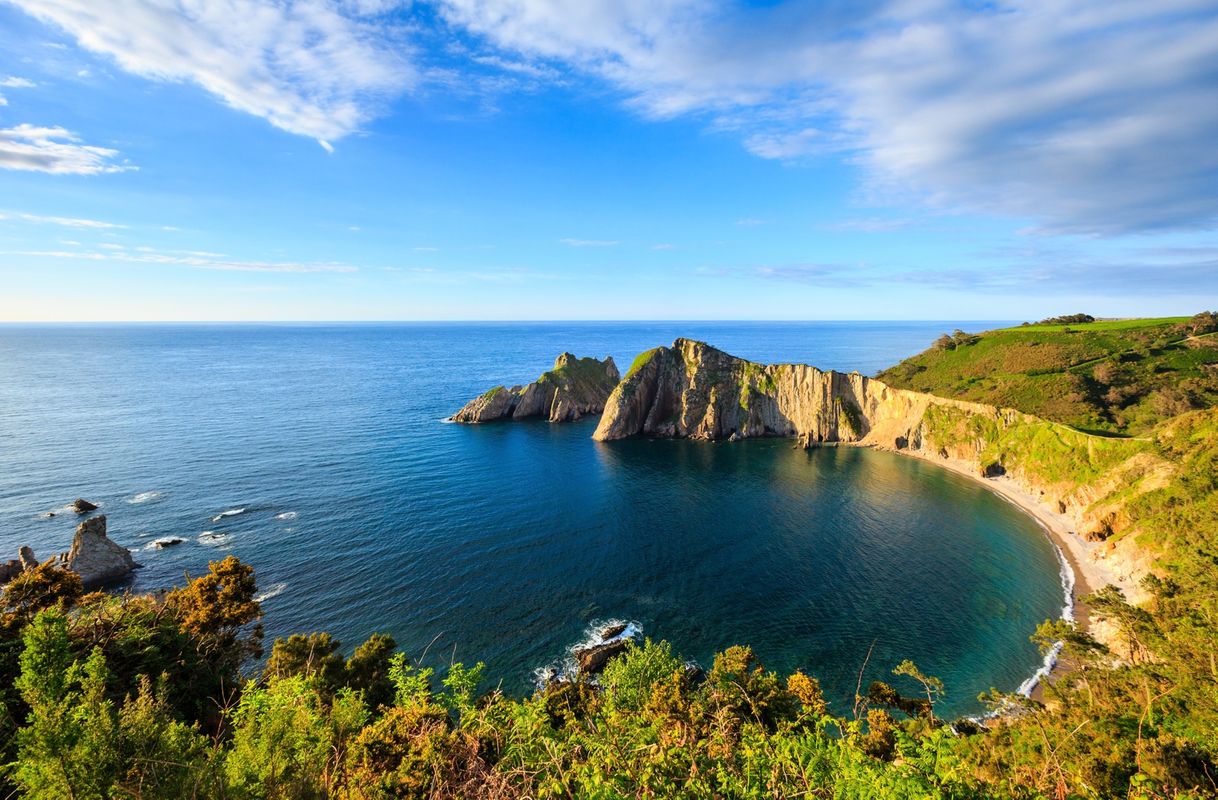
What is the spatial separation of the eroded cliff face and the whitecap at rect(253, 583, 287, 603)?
237 feet

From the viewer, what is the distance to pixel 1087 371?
103 m

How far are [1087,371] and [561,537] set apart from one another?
116 meters

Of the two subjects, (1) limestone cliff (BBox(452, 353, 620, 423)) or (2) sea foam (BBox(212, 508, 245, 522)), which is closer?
(2) sea foam (BBox(212, 508, 245, 522))

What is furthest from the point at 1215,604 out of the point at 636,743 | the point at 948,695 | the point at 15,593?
the point at 15,593

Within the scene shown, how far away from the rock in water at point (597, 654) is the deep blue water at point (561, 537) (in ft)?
9.70

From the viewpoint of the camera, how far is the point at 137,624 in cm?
2700

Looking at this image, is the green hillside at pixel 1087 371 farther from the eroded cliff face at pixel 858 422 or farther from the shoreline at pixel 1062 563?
the shoreline at pixel 1062 563

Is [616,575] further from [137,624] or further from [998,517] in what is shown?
[998,517]

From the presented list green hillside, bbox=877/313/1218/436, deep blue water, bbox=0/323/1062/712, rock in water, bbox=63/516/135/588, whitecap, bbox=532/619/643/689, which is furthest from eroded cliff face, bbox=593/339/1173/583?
rock in water, bbox=63/516/135/588

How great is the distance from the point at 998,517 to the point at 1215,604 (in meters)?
40.4

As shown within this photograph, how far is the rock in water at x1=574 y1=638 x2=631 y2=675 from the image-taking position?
41250mm

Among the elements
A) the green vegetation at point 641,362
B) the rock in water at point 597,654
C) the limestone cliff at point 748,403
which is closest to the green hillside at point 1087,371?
the limestone cliff at point 748,403

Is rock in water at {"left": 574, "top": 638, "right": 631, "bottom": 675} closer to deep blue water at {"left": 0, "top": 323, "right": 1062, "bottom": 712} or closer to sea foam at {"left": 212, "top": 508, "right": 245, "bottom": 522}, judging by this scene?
deep blue water at {"left": 0, "top": 323, "right": 1062, "bottom": 712}

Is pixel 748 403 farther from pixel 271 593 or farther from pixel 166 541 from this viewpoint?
pixel 166 541
